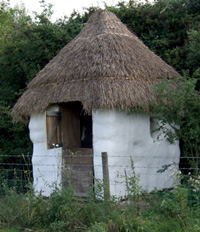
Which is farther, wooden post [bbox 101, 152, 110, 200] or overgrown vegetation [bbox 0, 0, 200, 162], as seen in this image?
overgrown vegetation [bbox 0, 0, 200, 162]

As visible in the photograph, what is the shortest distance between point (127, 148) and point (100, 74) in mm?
1733

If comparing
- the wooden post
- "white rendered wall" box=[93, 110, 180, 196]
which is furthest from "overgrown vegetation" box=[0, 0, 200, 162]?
the wooden post

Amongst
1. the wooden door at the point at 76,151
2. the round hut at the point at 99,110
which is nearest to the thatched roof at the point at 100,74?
the round hut at the point at 99,110

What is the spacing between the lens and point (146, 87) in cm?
806

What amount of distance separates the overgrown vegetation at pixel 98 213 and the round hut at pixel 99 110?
5.58 ft

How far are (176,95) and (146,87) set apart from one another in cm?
131

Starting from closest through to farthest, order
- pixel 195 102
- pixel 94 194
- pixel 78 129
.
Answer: pixel 94 194
pixel 195 102
pixel 78 129

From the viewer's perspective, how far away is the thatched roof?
7.57 m

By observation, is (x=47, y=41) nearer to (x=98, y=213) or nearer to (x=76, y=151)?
(x=76, y=151)

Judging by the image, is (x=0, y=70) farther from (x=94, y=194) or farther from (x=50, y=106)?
(x=94, y=194)

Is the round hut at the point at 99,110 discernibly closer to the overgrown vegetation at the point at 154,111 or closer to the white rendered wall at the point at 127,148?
the white rendered wall at the point at 127,148

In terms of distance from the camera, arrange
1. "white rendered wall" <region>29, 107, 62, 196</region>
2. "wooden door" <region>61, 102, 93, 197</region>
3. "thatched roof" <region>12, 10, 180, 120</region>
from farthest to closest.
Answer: "white rendered wall" <region>29, 107, 62, 196</region> → "wooden door" <region>61, 102, 93, 197</region> → "thatched roof" <region>12, 10, 180, 120</region>

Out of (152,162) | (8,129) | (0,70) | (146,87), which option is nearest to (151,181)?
(152,162)

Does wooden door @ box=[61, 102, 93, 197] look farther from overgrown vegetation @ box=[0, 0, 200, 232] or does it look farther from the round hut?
overgrown vegetation @ box=[0, 0, 200, 232]
